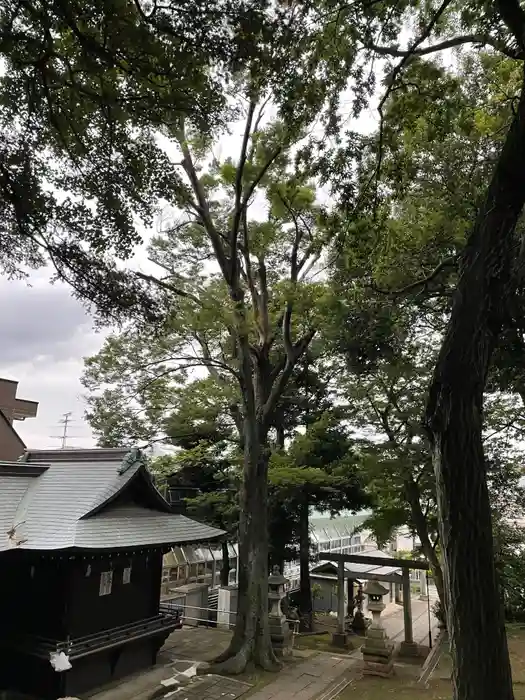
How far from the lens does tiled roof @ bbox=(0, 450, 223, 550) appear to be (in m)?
8.29

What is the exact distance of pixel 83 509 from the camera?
29.3 ft

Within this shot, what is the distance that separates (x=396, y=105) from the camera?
6016 millimetres

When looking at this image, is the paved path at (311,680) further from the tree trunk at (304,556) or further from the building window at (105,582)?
the tree trunk at (304,556)

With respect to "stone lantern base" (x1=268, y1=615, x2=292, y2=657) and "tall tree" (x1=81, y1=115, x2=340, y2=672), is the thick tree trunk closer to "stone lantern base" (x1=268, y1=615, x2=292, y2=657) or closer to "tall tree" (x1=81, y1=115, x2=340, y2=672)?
"tall tree" (x1=81, y1=115, x2=340, y2=672)

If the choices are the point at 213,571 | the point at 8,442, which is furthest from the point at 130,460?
the point at 213,571

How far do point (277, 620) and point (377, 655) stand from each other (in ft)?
7.48

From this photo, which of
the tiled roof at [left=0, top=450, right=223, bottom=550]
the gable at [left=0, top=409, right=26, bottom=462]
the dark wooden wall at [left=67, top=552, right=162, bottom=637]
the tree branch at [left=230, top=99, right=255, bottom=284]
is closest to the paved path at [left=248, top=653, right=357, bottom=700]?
the dark wooden wall at [left=67, top=552, right=162, bottom=637]

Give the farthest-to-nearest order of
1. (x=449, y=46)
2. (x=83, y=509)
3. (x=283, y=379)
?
(x=283, y=379) → (x=83, y=509) → (x=449, y=46)

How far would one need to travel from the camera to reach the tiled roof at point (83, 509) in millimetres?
8289

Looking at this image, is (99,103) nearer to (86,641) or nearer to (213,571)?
(86,641)

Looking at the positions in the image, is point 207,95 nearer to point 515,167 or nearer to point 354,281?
point 515,167

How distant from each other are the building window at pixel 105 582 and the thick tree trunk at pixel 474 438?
7.27 meters

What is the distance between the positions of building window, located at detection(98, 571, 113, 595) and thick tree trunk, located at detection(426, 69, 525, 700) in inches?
286

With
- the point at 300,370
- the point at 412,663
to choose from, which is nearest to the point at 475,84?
the point at 300,370
